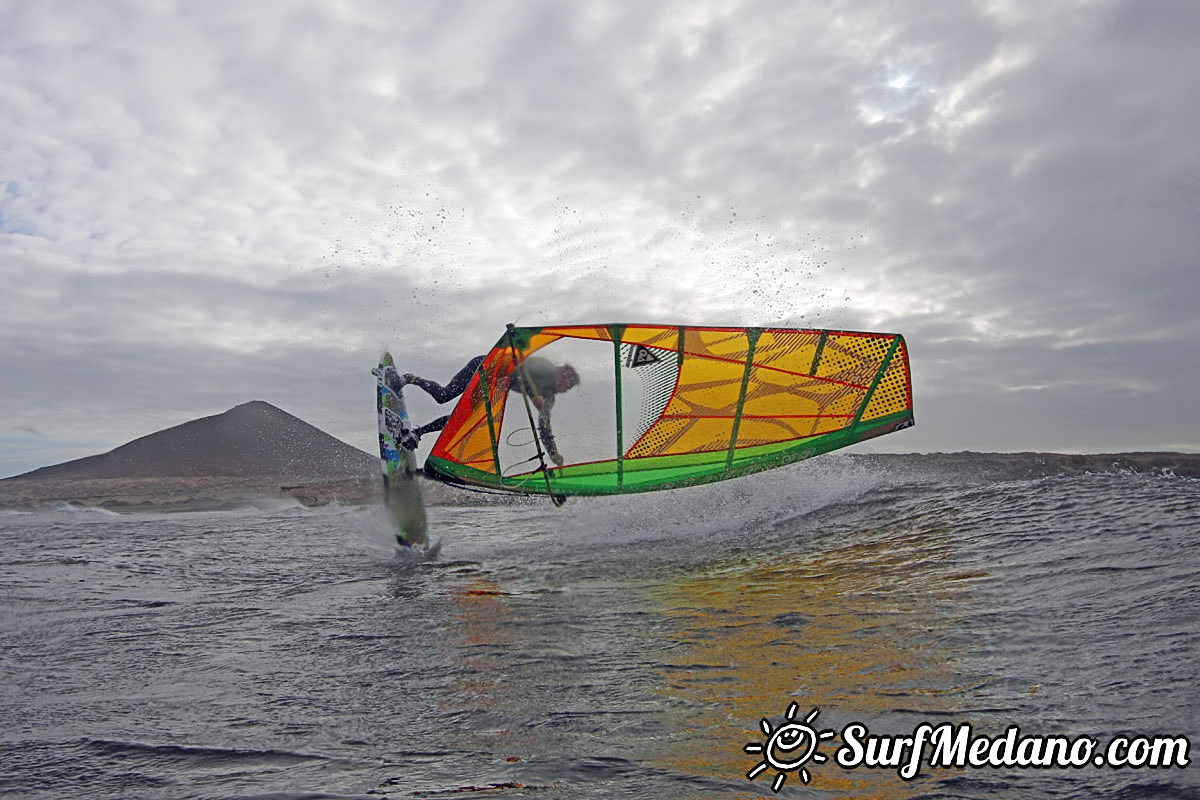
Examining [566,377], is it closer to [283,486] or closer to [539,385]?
[539,385]

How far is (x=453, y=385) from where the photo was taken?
31.2 ft

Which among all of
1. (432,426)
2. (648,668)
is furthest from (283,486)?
(648,668)

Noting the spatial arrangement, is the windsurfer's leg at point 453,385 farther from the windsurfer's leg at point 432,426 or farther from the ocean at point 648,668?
the ocean at point 648,668

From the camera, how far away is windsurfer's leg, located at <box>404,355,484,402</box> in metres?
9.39

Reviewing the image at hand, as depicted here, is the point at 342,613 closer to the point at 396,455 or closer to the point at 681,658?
the point at 681,658

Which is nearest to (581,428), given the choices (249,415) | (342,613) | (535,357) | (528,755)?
(535,357)

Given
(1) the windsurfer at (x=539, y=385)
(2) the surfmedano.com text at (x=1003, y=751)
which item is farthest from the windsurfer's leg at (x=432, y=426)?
(2) the surfmedano.com text at (x=1003, y=751)

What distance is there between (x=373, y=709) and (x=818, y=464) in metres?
11.5

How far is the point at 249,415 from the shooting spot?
137 ft

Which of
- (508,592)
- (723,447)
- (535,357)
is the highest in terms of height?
(535,357)

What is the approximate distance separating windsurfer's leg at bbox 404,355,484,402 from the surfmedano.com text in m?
6.99

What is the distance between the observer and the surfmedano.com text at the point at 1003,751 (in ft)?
8.77

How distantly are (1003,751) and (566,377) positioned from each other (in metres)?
6.82

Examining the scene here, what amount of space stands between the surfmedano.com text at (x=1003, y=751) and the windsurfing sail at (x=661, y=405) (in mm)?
6579
